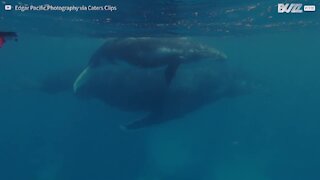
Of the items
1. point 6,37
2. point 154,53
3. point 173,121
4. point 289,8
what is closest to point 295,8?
point 289,8

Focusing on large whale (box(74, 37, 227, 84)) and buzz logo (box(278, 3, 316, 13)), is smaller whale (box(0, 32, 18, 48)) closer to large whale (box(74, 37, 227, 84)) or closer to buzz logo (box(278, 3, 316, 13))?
large whale (box(74, 37, 227, 84))

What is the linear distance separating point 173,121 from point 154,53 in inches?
56.1

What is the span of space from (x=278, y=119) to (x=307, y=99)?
2.23 ft

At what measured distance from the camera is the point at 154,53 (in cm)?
940

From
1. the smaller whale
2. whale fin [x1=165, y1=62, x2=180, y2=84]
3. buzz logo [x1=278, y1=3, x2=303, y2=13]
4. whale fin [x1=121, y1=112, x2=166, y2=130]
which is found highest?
buzz logo [x1=278, y1=3, x2=303, y2=13]

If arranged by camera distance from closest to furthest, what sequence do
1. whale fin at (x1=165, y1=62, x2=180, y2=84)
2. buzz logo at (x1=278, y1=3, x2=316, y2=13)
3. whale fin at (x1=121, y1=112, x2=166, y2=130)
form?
buzz logo at (x1=278, y1=3, x2=316, y2=13) < whale fin at (x1=121, y1=112, x2=166, y2=130) < whale fin at (x1=165, y1=62, x2=180, y2=84)

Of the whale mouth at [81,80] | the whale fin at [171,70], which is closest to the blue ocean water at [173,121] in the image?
the whale mouth at [81,80]

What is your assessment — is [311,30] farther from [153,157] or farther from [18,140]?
[18,140]

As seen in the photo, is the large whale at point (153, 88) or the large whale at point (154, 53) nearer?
the large whale at point (154, 53)

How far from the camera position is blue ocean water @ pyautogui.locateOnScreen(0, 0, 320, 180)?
8.98m

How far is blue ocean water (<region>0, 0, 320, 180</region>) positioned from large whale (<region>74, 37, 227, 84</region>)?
0.56 ft

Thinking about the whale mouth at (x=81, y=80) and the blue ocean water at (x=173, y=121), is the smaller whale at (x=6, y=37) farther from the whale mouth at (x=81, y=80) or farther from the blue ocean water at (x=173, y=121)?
the whale mouth at (x=81, y=80)

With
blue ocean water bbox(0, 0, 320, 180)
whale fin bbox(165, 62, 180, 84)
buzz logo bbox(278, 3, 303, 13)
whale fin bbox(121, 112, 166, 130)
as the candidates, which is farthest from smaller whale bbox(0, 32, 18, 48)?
buzz logo bbox(278, 3, 303, 13)

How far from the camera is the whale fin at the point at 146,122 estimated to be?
928 centimetres
